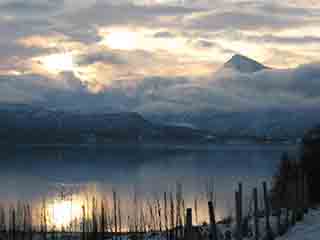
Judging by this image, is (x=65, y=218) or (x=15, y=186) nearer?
(x=65, y=218)

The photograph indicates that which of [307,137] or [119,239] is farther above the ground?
[307,137]

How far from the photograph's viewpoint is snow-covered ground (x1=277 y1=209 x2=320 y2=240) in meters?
14.9

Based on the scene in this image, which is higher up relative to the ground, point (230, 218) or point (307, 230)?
point (307, 230)

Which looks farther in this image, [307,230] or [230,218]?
[230,218]

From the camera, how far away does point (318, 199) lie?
29.3m

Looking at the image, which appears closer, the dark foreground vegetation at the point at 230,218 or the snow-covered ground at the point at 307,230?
the snow-covered ground at the point at 307,230

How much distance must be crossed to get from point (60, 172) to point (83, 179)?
14.7 metres

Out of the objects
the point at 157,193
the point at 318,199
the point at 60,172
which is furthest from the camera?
the point at 60,172

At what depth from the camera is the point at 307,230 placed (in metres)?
16.1

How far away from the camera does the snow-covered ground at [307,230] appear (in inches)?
586

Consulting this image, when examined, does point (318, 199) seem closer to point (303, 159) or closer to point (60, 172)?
point (303, 159)

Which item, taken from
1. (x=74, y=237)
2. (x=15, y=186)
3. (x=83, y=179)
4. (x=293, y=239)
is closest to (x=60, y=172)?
(x=83, y=179)

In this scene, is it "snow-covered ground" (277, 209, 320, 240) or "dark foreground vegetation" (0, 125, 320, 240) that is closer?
"snow-covered ground" (277, 209, 320, 240)

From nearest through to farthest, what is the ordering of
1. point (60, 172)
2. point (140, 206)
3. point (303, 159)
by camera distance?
1. point (303, 159)
2. point (140, 206)
3. point (60, 172)
